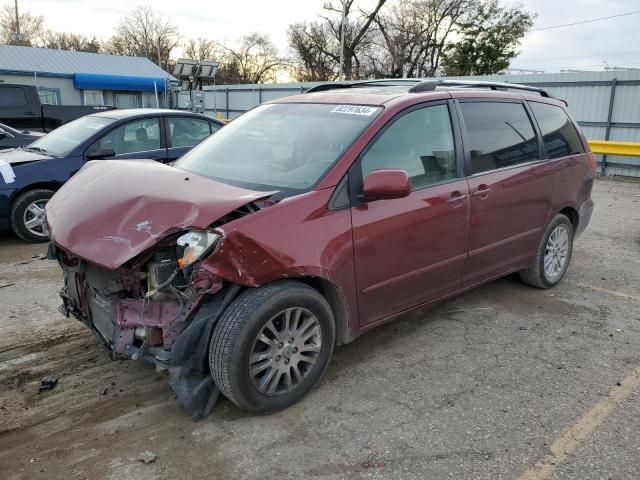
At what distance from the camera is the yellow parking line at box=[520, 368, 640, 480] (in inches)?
103

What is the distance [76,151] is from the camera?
6.86 meters

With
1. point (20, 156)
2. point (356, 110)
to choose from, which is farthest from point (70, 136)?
point (356, 110)

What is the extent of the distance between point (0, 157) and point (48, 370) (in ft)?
14.4

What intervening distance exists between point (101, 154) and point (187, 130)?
4.37 ft

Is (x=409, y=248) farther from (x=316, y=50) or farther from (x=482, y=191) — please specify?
(x=316, y=50)

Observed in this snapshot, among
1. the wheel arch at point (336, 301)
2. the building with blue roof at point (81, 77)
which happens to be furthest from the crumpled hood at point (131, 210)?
the building with blue roof at point (81, 77)

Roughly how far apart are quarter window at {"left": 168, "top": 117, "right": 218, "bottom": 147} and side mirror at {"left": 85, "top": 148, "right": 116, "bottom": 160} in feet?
2.90

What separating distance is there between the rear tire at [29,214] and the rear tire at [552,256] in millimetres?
5671

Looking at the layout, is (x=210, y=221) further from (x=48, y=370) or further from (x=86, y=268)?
(x=48, y=370)

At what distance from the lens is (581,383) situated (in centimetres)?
342

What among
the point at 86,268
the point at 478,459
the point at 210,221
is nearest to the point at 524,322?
the point at 478,459

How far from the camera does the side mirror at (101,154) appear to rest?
677 centimetres

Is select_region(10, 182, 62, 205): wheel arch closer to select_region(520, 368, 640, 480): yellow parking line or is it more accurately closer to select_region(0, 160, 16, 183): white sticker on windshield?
select_region(0, 160, 16, 183): white sticker on windshield

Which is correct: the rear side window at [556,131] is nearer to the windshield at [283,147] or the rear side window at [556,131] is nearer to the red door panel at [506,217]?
the red door panel at [506,217]
